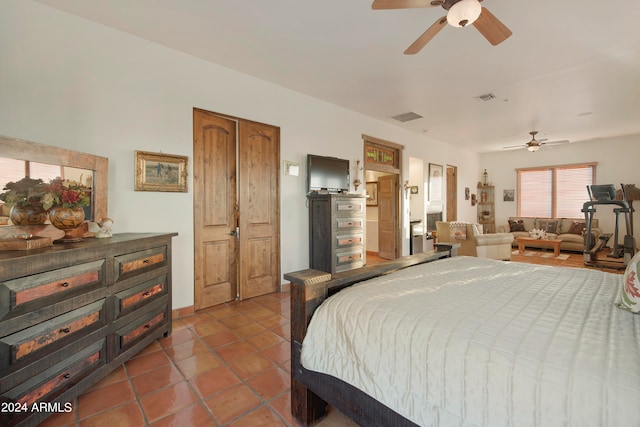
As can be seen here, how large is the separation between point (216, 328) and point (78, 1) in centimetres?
303

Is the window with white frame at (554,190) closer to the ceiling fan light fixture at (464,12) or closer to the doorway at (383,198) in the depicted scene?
the doorway at (383,198)

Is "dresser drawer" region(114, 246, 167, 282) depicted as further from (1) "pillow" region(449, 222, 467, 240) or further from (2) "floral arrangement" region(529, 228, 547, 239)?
(2) "floral arrangement" region(529, 228, 547, 239)

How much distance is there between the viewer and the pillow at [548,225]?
7586mm

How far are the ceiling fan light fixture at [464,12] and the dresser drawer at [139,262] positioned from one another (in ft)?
9.18

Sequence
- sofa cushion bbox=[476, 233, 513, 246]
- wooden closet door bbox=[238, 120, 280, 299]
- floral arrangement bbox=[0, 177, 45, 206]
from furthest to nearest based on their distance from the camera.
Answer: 1. sofa cushion bbox=[476, 233, 513, 246]
2. wooden closet door bbox=[238, 120, 280, 299]
3. floral arrangement bbox=[0, 177, 45, 206]

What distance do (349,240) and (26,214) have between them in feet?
10.8

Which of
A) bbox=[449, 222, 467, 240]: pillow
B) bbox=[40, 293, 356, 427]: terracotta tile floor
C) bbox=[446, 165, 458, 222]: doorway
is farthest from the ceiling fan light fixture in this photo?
bbox=[446, 165, 458, 222]: doorway

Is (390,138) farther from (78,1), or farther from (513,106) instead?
(78,1)

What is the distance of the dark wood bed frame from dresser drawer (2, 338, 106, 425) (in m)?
1.29

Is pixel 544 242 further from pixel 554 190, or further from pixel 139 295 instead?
pixel 139 295

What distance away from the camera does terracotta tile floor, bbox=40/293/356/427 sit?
160 cm

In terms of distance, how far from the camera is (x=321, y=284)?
151 cm

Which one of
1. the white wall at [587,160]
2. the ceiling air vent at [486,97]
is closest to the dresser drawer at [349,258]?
the ceiling air vent at [486,97]

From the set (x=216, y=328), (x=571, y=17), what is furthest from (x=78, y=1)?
(x=571, y=17)
